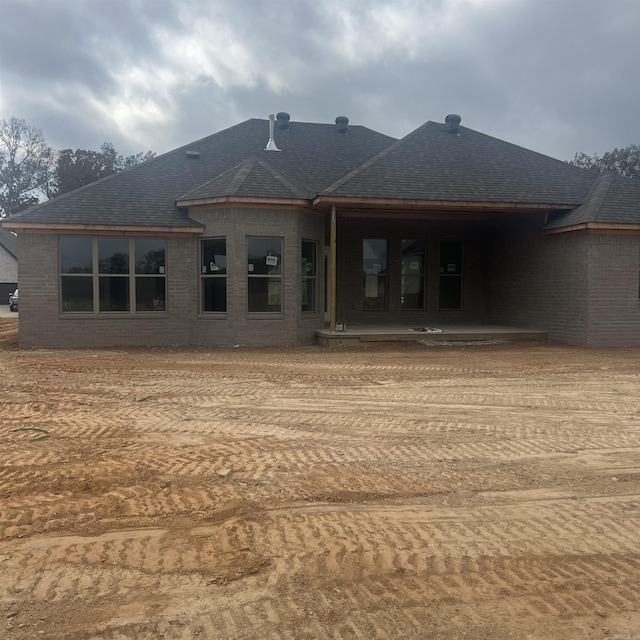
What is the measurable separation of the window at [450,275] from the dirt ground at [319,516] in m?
11.3

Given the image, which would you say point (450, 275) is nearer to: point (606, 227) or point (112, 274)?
→ point (606, 227)

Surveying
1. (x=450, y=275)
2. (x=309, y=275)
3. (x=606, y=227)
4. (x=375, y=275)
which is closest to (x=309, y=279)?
(x=309, y=275)

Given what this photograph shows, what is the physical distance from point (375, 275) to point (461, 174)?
14.1 feet

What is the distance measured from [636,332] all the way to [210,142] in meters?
14.4

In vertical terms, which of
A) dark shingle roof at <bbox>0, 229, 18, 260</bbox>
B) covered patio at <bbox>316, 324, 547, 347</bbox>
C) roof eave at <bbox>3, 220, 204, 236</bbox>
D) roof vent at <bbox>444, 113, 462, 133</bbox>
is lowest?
covered patio at <bbox>316, 324, 547, 347</bbox>

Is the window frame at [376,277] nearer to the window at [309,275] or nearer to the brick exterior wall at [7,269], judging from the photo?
the window at [309,275]

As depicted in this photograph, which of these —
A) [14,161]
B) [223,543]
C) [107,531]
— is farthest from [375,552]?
[14,161]

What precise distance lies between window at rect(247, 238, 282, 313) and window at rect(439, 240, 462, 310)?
22.5 feet

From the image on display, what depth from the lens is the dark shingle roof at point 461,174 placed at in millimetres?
14984

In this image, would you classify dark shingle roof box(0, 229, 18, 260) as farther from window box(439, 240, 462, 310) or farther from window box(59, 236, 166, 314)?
window box(439, 240, 462, 310)

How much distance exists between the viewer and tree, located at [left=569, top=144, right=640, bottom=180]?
4712 cm

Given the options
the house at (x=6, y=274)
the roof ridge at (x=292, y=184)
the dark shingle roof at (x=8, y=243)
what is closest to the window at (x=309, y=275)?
the roof ridge at (x=292, y=184)

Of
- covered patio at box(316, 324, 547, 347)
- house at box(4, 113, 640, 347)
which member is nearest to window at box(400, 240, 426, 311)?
house at box(4, 113, 640, 347)

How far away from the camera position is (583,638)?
2697 mm
